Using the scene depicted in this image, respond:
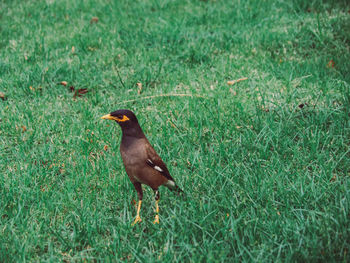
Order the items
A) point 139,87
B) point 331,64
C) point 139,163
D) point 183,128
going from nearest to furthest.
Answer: point 139,163 → point 183,128 → point 139,87 → point 331,64

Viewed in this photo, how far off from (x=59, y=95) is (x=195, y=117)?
1757 millimetres

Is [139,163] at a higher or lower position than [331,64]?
higher

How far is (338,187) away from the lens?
2.95 metres

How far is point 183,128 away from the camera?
400cm

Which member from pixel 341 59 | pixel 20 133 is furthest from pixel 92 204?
pixel 341 59

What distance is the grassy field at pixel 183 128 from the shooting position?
261cm

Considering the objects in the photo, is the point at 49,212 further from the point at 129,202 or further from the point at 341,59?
the point at 341,59

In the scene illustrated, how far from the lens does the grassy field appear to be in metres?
2.61

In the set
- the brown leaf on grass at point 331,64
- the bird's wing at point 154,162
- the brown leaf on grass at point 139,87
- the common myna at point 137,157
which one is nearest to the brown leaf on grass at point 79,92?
the brown leaf on grass at point 139,87

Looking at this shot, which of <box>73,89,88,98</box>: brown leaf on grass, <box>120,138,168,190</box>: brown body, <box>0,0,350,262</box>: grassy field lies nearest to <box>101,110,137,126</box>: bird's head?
<box>120,138,168,190</box>: brown body

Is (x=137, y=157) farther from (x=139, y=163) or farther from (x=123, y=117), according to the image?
(x=123, y=117)

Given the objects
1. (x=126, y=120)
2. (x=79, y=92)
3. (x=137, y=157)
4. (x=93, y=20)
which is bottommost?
(x=79, y=92)

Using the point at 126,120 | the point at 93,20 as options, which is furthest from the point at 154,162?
the point at 93,20

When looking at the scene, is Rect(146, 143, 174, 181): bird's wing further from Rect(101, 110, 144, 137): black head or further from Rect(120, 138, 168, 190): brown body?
Rect(101, 110, 144, 137): black head
